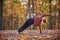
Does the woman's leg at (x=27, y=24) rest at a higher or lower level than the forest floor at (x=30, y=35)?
higher

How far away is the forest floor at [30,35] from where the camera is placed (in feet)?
9.05

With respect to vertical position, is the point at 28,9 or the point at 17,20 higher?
the point at 28,9

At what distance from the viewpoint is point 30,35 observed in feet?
9.22

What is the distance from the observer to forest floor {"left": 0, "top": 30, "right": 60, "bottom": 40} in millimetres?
2758

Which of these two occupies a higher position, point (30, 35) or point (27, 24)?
point (27, 24)

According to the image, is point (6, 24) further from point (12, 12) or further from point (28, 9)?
point (28, 9)

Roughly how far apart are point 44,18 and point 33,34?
0.32 m

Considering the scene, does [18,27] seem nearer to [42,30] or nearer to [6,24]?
[6,24]

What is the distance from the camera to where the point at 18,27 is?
2.86 metres

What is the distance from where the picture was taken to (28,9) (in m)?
2.84

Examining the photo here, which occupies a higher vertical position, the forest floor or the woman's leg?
the woman's leg

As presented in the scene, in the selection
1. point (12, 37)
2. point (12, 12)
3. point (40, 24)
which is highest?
point (12, 12)

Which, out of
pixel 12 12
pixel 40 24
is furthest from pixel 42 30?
pixel 12 12

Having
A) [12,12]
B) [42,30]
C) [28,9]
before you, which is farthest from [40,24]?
[12,12]
